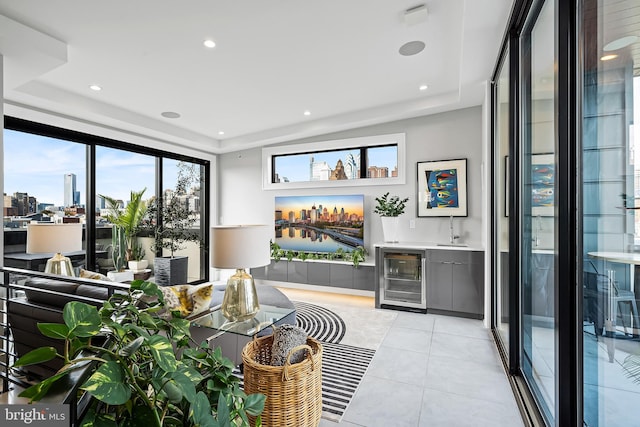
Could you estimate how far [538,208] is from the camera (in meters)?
1.85

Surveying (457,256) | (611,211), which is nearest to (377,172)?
(457,256)

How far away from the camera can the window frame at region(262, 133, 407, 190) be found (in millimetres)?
4871

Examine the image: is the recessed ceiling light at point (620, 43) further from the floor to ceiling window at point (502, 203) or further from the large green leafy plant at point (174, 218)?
the large green leafy plant at point (174, 218)

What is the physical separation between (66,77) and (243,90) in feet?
5.86

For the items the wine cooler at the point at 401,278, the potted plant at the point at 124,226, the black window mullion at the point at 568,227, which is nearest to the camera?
the black window mullion at the point at 568,227

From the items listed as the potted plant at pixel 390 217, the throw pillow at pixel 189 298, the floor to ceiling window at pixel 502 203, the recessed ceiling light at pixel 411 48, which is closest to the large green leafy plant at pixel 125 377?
the throw pillow at pixel 189 298

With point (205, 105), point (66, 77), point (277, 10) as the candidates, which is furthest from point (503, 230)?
point (66, 77)

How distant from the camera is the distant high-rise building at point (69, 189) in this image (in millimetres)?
4215

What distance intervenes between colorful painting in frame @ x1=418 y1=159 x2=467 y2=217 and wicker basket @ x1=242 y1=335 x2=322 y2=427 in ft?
11.0

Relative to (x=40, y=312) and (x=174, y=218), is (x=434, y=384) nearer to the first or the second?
(x=40, y=312)

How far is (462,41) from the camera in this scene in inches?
108

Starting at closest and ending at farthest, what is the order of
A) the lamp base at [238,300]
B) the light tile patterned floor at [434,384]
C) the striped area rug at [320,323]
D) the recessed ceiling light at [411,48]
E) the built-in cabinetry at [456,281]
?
1. the light tile patterned floor at [434,384]
2. the lamp base at [238,300]
3. the recessed ceiling light at [411,48]
4. the striped area rug at [320,323]
5. the built-in cabinetry at [456,281]

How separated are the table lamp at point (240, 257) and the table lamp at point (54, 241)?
1979 millimetres

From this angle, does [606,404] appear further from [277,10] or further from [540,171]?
[277,10]
